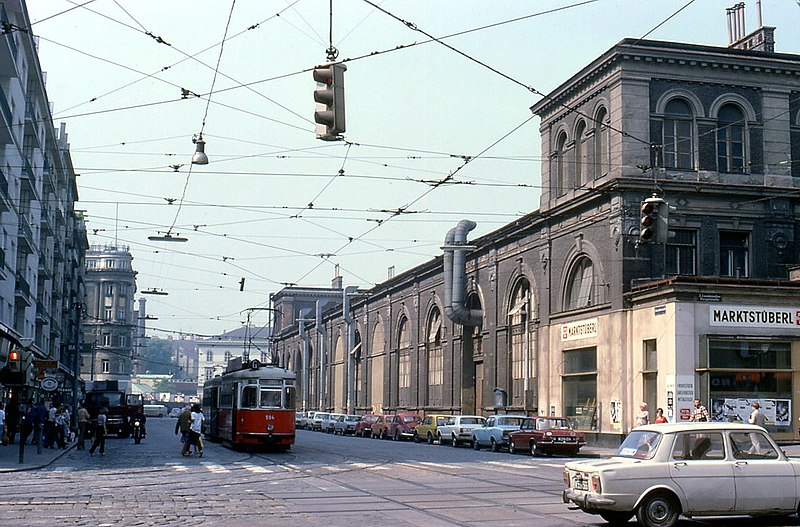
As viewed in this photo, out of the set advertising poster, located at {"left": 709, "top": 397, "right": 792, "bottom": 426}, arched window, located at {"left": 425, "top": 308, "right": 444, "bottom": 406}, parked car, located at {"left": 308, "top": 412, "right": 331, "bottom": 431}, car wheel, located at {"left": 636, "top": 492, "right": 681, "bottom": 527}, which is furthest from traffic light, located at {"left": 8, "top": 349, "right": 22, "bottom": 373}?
parked car, located at {"left": 308, "top": 412, "right": 331, "bottom": 431}

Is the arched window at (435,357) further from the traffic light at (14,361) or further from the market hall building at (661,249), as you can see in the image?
the traffic light at (14,361)

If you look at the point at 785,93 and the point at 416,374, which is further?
the point at 416,374

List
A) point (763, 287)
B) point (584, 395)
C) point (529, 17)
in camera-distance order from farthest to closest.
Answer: point (584, 395) → point (763, 287) → point (529, 17)

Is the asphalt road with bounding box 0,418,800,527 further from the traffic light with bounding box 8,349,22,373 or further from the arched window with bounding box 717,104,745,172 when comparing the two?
the arched window with bounding box 717,104,745,172

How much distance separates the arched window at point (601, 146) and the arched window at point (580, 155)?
1254 millimetres

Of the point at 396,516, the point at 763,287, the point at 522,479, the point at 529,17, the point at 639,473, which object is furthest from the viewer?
the point at 763,287

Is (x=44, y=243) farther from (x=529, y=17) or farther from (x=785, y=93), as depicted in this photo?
(x=529, y=17)

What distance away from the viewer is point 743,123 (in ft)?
145

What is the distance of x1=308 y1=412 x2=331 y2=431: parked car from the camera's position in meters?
74.4

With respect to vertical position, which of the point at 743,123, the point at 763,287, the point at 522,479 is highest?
the point at 743,123

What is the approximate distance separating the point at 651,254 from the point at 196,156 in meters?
21.2

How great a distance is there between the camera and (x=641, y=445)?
14.9 meters

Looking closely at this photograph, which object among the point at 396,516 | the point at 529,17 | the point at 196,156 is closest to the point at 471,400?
the point at 196,156

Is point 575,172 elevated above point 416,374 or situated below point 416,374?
above
